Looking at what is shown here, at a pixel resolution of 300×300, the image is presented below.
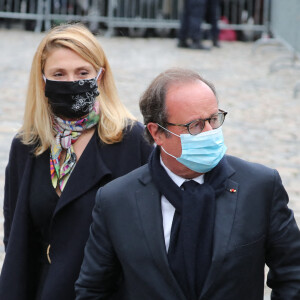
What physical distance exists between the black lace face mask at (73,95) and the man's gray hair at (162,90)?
0.59 metres

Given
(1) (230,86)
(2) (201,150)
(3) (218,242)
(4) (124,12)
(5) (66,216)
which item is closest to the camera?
(3) (218,242)

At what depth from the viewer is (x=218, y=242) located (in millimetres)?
2486

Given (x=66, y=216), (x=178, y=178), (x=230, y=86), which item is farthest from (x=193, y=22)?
(x=178, y=178)

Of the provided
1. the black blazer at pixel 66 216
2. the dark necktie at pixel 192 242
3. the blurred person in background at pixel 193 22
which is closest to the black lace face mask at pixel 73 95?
the black blazer at pixel 66 216

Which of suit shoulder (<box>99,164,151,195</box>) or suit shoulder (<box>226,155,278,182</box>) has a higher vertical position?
suit shoulder (<box>226,155,278,182</box>)

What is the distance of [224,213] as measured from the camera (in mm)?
2529

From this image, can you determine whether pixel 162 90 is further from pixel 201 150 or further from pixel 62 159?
pixel 62 159

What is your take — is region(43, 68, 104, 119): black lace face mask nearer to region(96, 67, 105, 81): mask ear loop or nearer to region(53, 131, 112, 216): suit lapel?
region(96, 67, 105, 81): mask ear loop

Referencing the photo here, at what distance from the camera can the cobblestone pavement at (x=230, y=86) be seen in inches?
319

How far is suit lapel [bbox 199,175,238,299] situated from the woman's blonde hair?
893 mm

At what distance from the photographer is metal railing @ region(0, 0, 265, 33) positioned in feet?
59.8

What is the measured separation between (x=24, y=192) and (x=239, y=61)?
39.2 feet

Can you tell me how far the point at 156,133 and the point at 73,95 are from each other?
698 mm

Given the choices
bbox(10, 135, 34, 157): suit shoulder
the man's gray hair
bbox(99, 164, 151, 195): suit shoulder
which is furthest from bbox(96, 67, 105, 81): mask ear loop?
bbox(99, 164, 151, 195): suit shoulder
